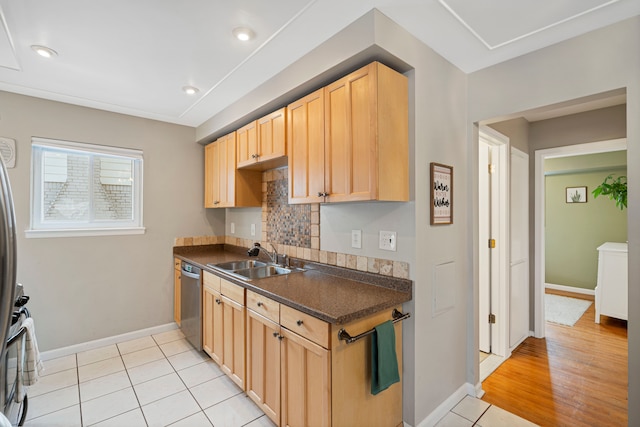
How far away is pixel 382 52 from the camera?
67.9 inches

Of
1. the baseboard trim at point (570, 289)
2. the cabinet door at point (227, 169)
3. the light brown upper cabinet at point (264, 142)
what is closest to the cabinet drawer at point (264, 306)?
the light brown upper cabinet at point (264, 142)

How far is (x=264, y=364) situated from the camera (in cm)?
197

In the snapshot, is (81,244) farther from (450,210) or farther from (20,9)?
(450,210)

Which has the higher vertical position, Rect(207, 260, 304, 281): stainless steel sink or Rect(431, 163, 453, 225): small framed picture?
Rect(431, 163, 453, 225): small framed picture

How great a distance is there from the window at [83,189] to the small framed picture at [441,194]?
3.12 meters

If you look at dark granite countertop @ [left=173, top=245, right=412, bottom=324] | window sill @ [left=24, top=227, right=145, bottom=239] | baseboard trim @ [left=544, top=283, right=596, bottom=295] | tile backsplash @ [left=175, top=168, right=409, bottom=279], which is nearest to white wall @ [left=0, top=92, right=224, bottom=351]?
window sill @ [left=24, top=227, right=145, bottom=239]

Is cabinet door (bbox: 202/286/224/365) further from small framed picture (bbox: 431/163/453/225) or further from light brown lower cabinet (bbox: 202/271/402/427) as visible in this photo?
small framed picture (bbox: 431/163/453/225)

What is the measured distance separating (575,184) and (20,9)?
7.31m

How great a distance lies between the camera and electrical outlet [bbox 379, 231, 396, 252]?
1971mm

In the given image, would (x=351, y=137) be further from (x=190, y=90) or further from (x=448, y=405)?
(x=448, y=405)

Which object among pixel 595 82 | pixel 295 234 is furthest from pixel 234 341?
pixel 595 82

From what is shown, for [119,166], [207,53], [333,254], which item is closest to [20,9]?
[207,53]

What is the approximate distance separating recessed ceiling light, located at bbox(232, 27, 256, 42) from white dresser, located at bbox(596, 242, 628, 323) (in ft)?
15.7

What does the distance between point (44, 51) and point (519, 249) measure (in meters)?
4.40
